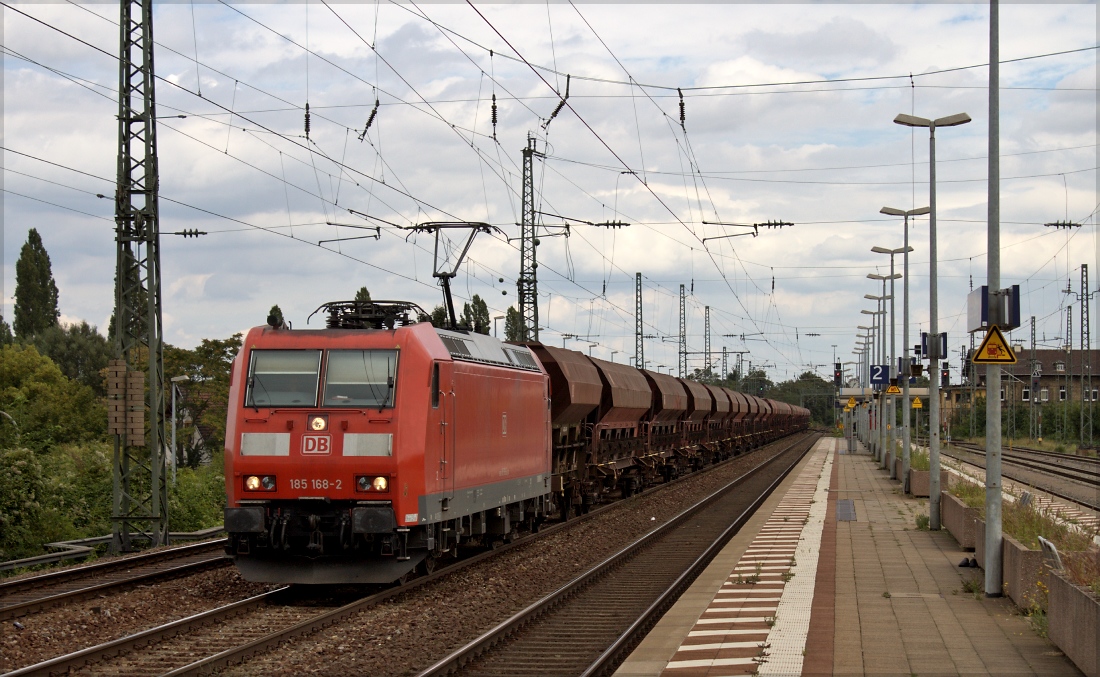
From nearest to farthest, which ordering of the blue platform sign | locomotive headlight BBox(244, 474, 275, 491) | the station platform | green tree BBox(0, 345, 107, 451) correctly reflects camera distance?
1. the station platform
2. locomotive headlight BBox(244, 474, 275, 491)
3. the blue platform sign
4. green tree BBox(0, 345, 107, 451)

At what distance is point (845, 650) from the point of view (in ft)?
32.7

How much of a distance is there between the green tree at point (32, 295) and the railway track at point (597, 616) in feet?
224

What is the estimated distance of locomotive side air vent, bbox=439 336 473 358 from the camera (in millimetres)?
14742

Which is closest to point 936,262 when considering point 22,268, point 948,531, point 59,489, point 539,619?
point 948,531

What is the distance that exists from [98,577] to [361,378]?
204 inches

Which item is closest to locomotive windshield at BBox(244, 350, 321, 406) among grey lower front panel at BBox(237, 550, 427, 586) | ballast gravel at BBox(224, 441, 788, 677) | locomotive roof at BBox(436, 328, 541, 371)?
locomotive roof at BBox(436, 328, 541, 371)

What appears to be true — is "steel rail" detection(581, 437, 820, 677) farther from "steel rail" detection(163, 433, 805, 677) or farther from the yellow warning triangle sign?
the yellow warning triangle sign

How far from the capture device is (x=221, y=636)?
11180 mm

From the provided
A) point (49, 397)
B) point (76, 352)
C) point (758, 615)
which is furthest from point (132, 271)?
point (76, 352)

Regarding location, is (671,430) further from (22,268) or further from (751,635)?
(22,268)

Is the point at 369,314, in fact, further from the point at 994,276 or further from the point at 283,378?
the point at 994,276

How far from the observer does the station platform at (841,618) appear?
945cm

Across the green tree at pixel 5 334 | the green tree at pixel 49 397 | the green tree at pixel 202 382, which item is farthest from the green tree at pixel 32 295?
the green tree at pixel 202 382

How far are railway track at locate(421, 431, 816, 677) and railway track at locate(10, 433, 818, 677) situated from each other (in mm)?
1877
